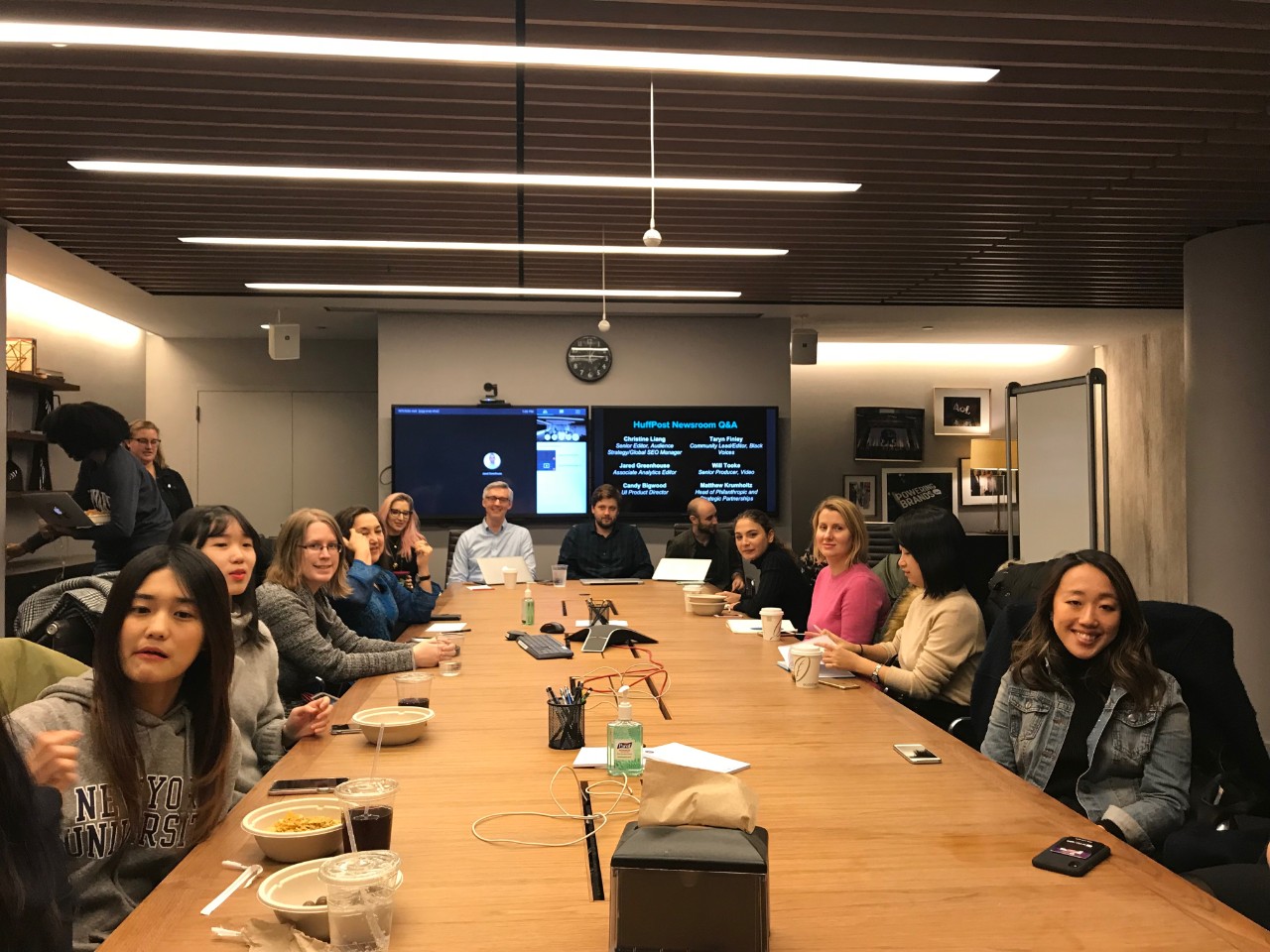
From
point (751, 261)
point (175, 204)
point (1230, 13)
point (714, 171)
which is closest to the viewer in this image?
point (1230, 13)

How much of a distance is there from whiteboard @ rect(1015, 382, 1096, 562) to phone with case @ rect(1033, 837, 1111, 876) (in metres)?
4.93

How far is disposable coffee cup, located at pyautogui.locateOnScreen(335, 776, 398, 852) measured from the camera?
152 cm

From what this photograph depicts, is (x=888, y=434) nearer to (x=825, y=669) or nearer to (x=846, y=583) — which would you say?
(x=846, y=583)

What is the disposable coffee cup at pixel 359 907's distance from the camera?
1246 millimetres

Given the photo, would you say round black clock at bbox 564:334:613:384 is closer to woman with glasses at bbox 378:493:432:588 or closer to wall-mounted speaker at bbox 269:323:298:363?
wall-mounted speaker at bbox 269:323:298:363

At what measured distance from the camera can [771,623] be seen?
377 cm

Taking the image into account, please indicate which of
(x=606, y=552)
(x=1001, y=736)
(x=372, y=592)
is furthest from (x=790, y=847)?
(x=606, y=552)

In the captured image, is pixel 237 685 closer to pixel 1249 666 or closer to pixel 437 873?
pixel 437 873

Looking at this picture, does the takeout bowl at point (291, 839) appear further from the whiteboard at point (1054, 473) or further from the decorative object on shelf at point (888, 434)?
the decorative object on shelf at point (888, 434)

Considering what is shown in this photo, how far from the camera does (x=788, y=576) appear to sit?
4.82 meters

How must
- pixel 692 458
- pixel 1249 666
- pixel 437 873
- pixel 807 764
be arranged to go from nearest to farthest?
1. pixel 437 873
2. pixel 807 764
3. pixel 1249 666
4. pixel 692 458

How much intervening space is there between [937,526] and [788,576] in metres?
1.66

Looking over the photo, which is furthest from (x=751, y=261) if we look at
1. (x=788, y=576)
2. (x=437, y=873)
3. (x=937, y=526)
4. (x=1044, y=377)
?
(x=1044, y=377)

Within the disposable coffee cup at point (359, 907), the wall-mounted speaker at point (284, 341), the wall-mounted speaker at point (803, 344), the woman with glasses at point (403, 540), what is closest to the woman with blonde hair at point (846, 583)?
the woman with glasses at point (403, 540)
